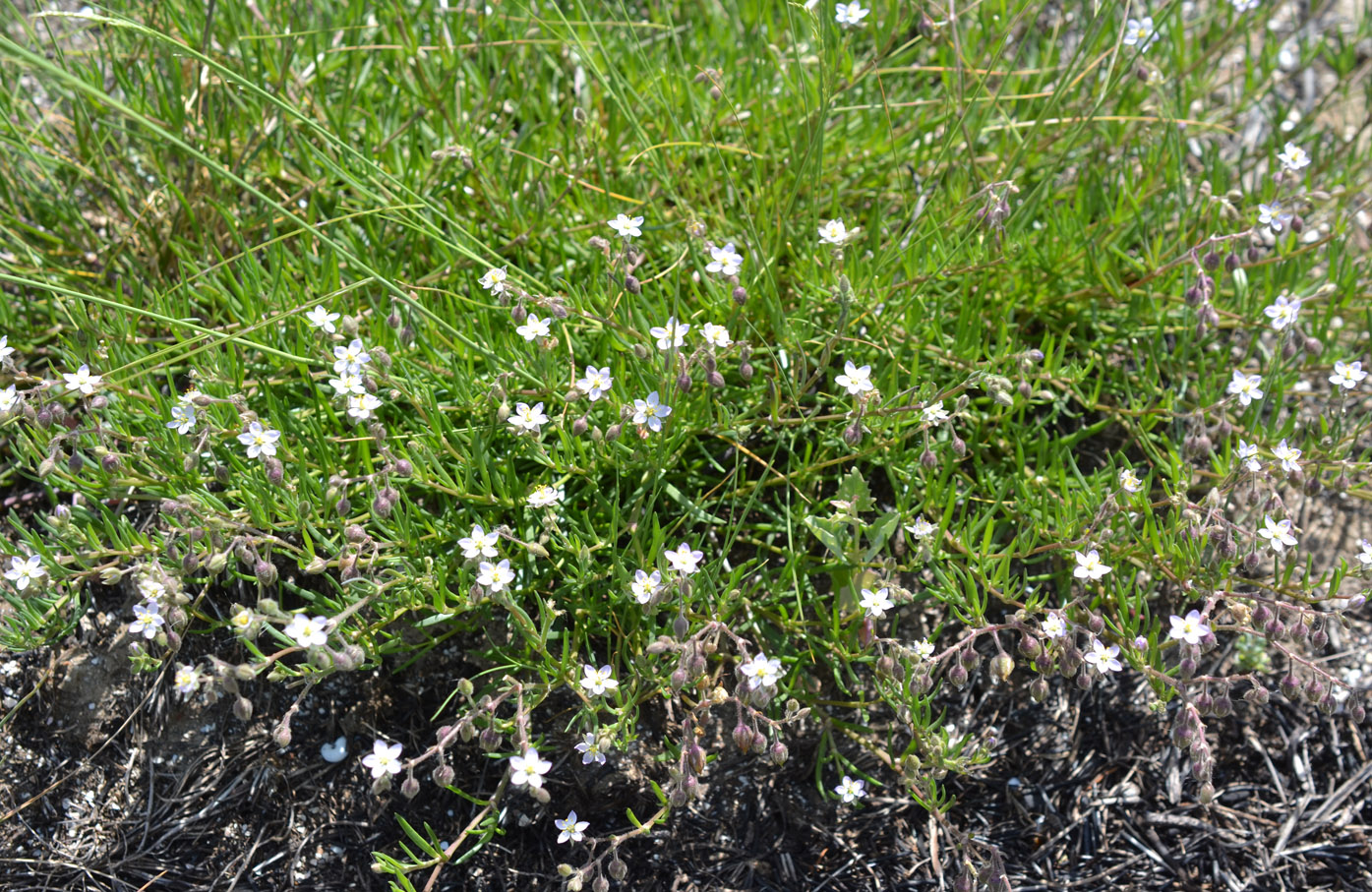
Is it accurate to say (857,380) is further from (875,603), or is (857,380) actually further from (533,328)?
(533,328)

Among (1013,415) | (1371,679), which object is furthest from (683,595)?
(1371,679)

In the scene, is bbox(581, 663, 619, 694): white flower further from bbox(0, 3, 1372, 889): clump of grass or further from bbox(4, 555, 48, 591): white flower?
bbox(4, 555, 48, 591): white flower

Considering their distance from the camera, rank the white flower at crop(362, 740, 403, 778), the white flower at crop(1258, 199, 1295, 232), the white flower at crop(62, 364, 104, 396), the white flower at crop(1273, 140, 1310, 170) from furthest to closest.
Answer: the white flower at crop(1273, 140, 1310, 170), the white flower at crop(1258, 199, 1295, 232), the white flower at crop(62, 364, 104, 396), the white flower at crop(362, 740, 403, 778)

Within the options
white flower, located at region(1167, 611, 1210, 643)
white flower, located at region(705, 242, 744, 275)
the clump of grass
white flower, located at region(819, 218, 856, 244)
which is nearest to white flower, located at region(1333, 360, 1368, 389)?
the clump of grass

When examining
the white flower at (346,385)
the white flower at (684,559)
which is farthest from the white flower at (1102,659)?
the white flower at (346,385)

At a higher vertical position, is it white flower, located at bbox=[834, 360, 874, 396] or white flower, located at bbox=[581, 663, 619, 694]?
white flower, located at bbox=[834, 360, 874, 396]

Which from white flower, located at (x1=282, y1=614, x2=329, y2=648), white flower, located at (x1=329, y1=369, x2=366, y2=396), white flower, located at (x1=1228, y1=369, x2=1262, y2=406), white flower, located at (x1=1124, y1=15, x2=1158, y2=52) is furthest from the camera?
white flower, located at (x1=1124, y1=15, x2=1158, y2=52)
